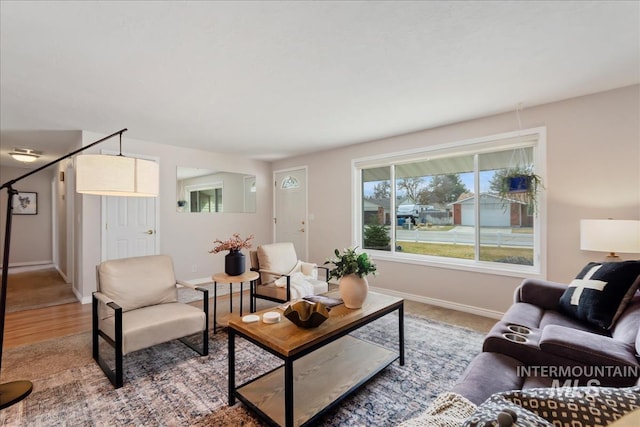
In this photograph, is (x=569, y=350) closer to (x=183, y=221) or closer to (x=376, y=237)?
(x=376, y=237)

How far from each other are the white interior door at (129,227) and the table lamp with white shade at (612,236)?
529 cm

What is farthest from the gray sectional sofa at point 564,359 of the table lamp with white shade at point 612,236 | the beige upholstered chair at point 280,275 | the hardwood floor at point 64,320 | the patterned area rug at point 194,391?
the beige upholstered chair at point 280,275

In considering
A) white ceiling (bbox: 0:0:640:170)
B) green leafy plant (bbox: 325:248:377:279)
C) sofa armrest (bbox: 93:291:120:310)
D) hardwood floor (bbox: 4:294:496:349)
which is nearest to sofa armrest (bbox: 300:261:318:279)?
hardwood floor (bbox: 4:294:496:349)

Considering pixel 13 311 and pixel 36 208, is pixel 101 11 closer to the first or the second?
pixel 13 311

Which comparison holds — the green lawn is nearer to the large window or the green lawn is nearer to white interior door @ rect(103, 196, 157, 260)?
the large window

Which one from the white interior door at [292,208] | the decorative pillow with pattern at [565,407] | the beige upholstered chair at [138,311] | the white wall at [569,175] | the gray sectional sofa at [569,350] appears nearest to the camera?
the decorative pillow with pattern at [565,407]

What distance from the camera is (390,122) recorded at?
357 cm

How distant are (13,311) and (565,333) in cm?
560

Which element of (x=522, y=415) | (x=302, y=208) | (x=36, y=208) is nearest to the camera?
(x=522, y=415)

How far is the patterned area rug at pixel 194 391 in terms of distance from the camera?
1687 millimetres

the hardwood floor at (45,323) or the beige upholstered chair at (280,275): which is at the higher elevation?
the beige upholstered chair at (280,275)

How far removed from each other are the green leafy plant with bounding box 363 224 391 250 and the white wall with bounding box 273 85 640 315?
2.35 feet

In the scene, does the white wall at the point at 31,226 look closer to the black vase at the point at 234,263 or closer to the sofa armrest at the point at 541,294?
the black vase at the point at 234,263

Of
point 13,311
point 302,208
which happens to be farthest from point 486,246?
point 13,311
